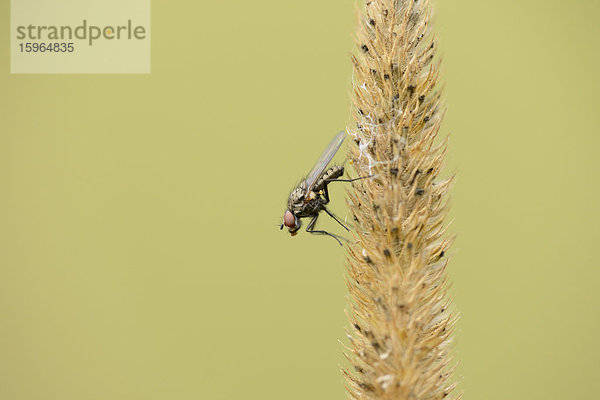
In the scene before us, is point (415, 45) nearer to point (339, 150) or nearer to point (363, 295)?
point (363, 295)

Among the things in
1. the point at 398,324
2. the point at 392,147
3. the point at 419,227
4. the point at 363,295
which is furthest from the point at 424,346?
the point at 392,147

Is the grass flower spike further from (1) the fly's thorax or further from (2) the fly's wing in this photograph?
(1) the fly's thorax

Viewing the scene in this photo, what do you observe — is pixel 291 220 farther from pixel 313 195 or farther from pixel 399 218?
pixel 399 218

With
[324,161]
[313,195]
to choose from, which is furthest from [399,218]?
[313,195]

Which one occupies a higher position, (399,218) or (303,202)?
(303,202)

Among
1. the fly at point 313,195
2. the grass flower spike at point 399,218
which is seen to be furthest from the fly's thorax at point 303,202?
the grass flower spike at point 399,218
